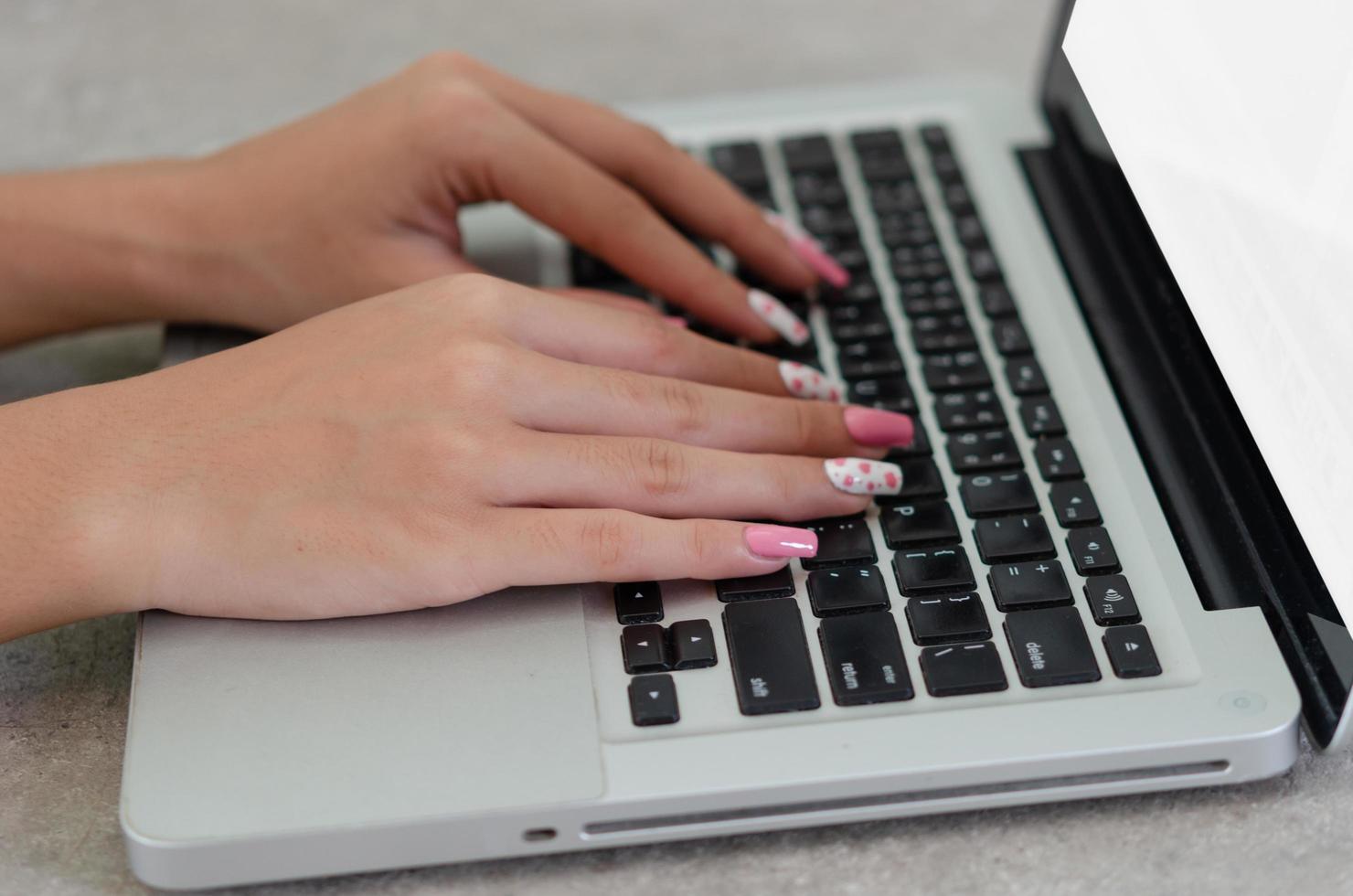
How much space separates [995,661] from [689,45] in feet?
2.10

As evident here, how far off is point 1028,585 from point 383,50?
0.68m

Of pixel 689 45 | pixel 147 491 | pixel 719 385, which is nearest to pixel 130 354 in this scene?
pixel 147 491

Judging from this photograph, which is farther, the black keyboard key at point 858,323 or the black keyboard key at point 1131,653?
the black keyboard key at point 858,323

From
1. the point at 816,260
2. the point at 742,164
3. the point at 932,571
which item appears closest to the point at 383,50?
the point at 742,164

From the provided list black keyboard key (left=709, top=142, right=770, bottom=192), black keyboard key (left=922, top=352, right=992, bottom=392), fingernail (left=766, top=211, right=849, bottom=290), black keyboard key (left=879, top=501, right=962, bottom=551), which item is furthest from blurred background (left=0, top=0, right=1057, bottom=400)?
black keyboard key (left=879, top=501, right=962, bottom=551)

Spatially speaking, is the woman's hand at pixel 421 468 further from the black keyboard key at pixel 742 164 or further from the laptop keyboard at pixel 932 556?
the black keyboard key at pixel 742 164

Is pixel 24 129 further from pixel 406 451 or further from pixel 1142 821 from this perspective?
pixel 1142 821

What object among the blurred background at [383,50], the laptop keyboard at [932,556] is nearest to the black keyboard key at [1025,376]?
the laptop keyboard at [932,556]

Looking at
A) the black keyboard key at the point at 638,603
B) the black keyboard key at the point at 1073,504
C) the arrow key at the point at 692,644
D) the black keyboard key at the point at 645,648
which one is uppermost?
the black keyboard key at the point at 1073,504

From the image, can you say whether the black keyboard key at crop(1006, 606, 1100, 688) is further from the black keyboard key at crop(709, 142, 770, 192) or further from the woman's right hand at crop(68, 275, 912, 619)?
the black keyboard key at crop(709, 142, 770, 192)

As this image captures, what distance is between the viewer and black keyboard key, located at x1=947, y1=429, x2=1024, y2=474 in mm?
625

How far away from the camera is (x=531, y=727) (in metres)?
0.51

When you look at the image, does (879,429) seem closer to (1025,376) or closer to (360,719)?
(1025,376)

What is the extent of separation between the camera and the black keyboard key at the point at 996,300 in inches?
28.0
